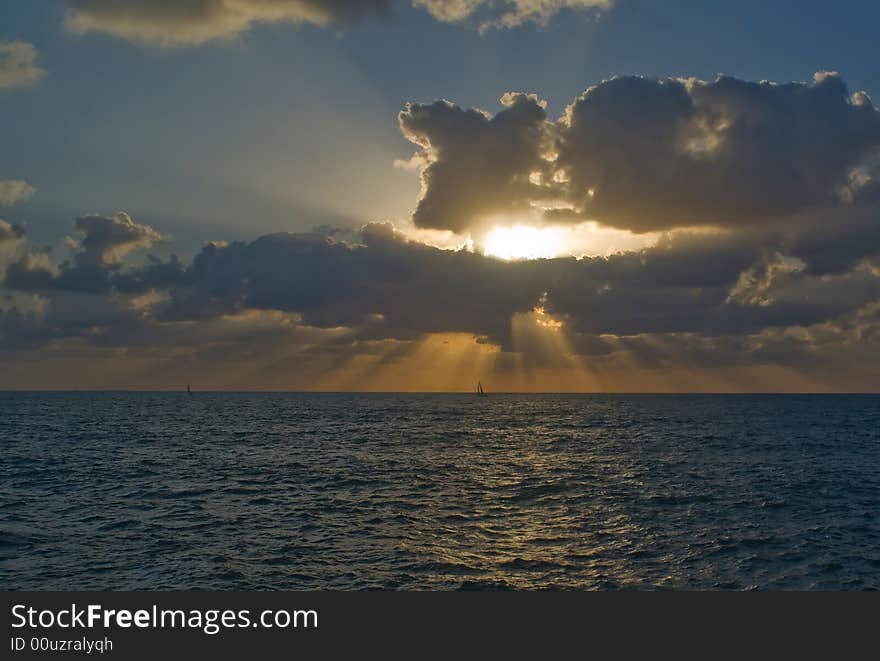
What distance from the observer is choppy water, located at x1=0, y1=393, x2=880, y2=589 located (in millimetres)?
29594

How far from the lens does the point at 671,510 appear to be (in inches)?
1740

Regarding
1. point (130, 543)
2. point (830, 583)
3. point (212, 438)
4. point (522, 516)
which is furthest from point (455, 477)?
point (212, 438)

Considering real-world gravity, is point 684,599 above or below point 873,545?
above

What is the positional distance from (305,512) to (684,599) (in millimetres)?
29124

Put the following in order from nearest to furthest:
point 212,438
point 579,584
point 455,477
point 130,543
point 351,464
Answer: point 579,584, point 130,543, point 455,477, point 351,464, point 212,438

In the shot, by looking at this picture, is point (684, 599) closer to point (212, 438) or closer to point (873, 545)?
point (873, 545)

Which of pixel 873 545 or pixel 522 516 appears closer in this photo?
pixel 873 545

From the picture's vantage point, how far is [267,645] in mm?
16906

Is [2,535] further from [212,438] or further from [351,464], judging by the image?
[212,438]

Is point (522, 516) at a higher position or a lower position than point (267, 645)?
lower

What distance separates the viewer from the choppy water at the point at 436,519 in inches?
1165

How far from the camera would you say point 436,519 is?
41.2 metres

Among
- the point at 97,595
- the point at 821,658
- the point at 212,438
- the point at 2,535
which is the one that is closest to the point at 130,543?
the point at 2,535

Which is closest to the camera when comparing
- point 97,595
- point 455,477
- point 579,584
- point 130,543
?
point 97,595
